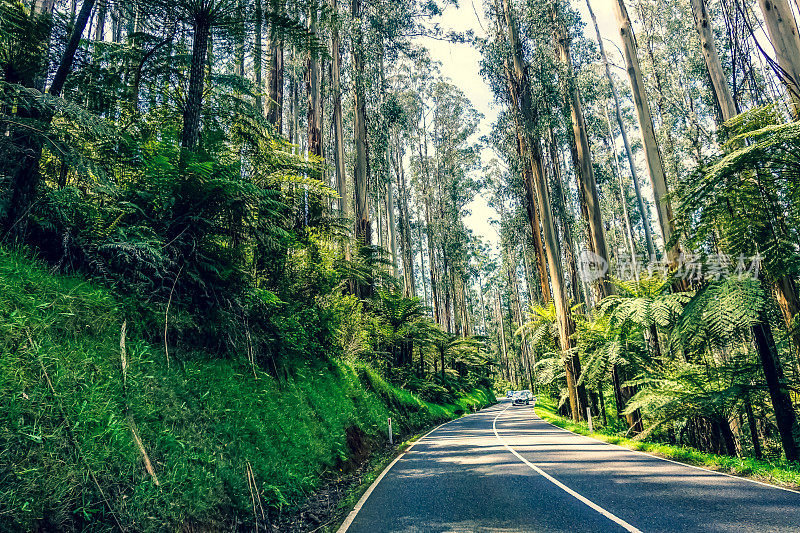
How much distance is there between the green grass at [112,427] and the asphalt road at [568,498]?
141cm

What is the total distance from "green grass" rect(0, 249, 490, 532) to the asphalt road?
4.62 feet

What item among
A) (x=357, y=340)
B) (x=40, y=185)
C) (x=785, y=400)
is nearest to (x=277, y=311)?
(x=40, y=185)

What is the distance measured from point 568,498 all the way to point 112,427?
5.05 meters

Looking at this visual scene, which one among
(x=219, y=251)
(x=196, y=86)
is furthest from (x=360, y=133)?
(x=219, y=251)

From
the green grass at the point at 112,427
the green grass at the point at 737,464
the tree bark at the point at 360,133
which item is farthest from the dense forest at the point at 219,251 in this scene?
the tree bark at the point at 360,133

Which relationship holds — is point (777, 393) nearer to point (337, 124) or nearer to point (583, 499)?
point (583, 499)

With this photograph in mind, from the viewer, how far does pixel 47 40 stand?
4.86 m

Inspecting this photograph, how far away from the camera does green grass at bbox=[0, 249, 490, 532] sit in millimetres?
3027

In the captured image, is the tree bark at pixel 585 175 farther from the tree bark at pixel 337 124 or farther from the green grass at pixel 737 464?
the tree bark at pixel 337 124

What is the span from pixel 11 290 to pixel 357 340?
412 inches

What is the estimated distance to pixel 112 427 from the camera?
11.7ft

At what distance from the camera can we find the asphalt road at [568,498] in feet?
14.0

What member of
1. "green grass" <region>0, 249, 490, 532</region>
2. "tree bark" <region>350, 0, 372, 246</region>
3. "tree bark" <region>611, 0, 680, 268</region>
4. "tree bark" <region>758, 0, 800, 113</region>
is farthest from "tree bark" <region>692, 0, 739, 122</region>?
"green grass" <region>0, 249, 490, 532</region>

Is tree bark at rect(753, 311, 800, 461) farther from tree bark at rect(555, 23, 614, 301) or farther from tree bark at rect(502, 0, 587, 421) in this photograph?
tree bark at rect(502, 0, 587, 421)
